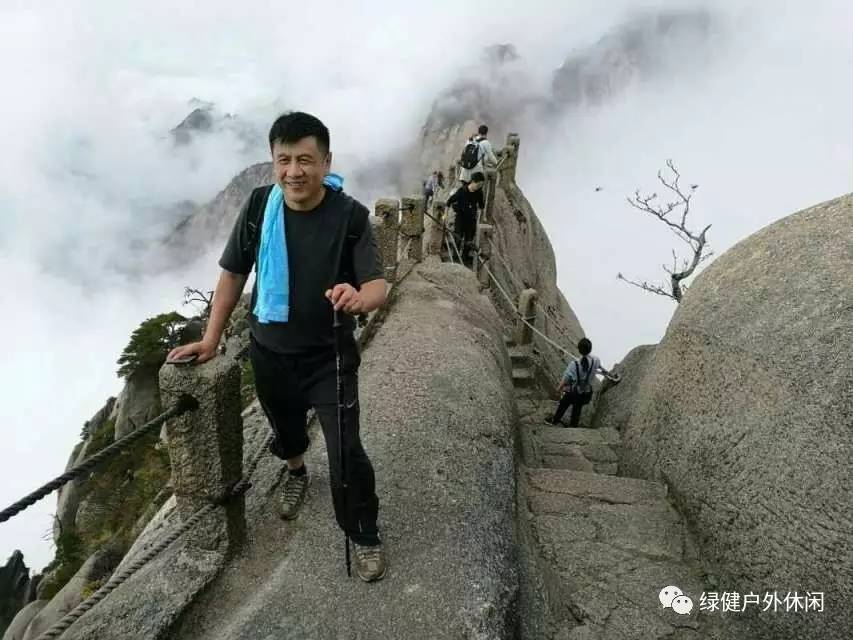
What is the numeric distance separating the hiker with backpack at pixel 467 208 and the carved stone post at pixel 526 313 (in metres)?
2.13

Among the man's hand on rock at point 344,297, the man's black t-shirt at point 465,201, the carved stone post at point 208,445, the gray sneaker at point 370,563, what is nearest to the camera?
the man's hand on rock at point 344,297

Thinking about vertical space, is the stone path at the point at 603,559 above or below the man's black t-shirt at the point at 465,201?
below

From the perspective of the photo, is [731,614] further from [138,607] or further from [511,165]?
[511,165]

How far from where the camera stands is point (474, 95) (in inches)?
3253

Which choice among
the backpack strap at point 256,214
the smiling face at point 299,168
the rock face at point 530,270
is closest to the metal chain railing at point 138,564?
the backpack strap at point 256,214

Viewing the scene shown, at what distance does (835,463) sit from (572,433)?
474 cm

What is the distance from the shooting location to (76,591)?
1195 cm

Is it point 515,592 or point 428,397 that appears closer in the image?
point 515,592

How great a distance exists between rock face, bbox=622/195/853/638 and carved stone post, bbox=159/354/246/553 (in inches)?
141

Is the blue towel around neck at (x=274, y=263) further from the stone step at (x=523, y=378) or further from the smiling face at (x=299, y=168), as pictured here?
the stone step at (x=523, y=378)

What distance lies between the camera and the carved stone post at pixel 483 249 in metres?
14.3

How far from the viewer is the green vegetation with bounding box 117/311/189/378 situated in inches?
918

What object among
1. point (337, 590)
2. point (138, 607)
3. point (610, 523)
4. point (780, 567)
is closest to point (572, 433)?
point (610, 523)

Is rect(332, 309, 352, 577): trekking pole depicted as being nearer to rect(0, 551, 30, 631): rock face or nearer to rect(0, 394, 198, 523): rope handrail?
rect(0, 394, 198, 523): rope handrail
